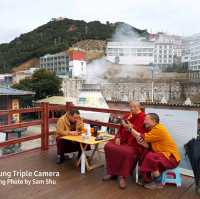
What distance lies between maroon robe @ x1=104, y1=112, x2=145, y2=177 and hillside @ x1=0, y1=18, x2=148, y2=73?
214 ft

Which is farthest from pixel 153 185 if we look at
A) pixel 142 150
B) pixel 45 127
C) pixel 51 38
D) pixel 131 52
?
pixel 51 38

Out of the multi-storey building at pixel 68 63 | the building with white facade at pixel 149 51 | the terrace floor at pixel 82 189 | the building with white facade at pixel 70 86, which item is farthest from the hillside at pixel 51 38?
the terrace floor at pixel 82 189

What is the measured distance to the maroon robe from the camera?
2.89 meters

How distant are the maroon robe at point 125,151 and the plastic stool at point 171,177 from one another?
0.44 meters

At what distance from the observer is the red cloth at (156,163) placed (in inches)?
108

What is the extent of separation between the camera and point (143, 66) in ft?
186

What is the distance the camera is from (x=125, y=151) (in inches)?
114

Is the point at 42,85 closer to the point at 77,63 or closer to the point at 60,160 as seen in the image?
the point at 60,160

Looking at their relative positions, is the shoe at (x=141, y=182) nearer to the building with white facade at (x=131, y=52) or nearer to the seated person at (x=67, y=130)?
the seated person at (x=67, y=130)

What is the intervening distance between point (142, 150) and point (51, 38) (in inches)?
2919

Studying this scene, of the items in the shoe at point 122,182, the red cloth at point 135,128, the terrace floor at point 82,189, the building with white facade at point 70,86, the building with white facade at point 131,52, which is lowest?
the terrace floor at point 82,189

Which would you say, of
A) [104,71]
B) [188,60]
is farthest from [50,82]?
[188,60]

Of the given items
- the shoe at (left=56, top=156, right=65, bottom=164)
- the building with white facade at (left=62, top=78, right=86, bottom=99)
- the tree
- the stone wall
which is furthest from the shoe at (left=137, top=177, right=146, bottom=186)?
the building with white facade at (left=62, top=78, right=86, bottom=99)

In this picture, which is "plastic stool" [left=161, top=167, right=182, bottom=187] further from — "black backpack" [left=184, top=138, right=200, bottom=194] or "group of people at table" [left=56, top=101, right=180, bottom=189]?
"black backpack" [left=184, top=138, right=200, bottom=194]
